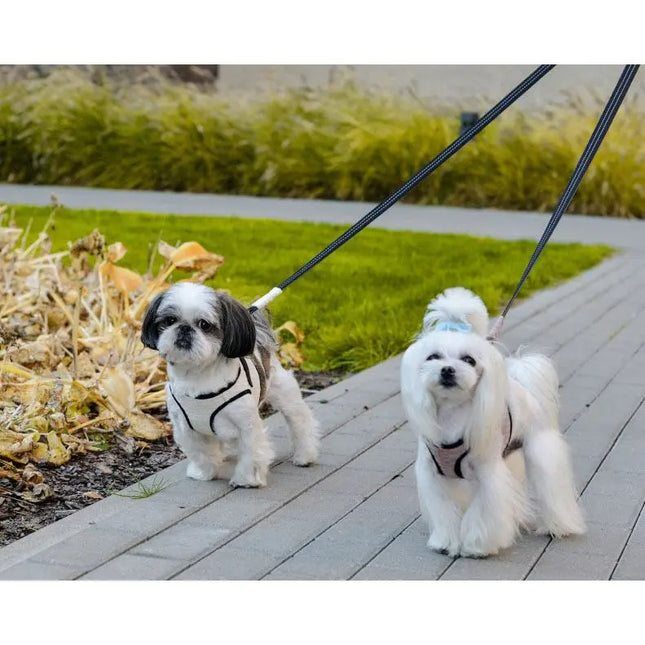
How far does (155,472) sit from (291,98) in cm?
1292

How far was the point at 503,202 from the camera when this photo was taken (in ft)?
50.3

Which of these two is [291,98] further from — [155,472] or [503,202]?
[155,472]

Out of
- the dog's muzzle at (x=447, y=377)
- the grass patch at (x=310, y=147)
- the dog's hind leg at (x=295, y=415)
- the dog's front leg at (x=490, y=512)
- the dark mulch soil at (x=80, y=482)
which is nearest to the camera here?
the dog's muzzle at (x=447, y=377)

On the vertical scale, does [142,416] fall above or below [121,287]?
below

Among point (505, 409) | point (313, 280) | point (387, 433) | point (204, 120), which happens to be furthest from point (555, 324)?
point (204, 120)

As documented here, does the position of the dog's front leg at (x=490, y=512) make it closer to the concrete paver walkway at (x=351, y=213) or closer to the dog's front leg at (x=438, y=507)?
the dog's front leg at (x=438, y=507)

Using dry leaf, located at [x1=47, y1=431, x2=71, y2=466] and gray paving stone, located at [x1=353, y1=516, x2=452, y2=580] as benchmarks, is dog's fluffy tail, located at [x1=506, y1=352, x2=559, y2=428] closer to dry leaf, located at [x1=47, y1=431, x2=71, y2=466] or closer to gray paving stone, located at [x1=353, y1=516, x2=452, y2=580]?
gray paving stone, located at [x1=353, y1=516, x2=452, y2=580]

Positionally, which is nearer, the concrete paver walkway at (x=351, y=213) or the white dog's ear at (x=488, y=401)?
the white dog's ear at (x=488, y=401)

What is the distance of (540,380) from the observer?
4188 millimetres

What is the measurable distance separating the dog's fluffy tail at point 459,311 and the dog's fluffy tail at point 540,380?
430 millimetres

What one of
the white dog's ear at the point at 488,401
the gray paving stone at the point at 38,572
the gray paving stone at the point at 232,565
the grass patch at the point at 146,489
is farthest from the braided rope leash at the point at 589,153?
the gray paving stone at the point at 38,572

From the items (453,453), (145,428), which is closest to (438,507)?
(453,453)

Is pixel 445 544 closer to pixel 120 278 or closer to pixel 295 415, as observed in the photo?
pixel 295 415

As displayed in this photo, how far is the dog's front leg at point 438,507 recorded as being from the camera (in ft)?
13.0
